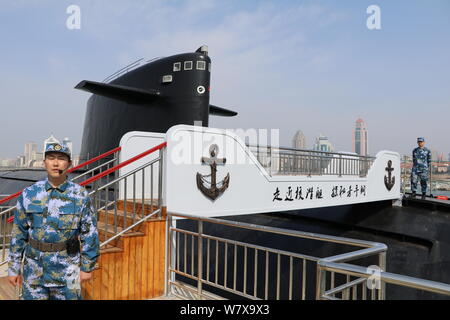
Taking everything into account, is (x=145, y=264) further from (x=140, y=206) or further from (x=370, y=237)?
(x=370, y=237)

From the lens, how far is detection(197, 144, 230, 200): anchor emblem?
679 centimetres

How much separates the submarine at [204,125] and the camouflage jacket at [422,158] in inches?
61.3

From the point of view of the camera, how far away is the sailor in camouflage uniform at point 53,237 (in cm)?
303

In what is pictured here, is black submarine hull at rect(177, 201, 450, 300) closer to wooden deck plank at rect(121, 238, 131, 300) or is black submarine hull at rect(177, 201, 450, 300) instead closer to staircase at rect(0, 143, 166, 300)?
staircase at rect(0, 143, 166, 300)

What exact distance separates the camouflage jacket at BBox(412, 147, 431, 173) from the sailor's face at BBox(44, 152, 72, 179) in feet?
44.1

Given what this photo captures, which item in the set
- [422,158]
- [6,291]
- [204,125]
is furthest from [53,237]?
[422,158]

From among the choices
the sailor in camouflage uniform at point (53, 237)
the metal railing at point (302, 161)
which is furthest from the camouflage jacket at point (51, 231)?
the metal railing at point (302, 161)

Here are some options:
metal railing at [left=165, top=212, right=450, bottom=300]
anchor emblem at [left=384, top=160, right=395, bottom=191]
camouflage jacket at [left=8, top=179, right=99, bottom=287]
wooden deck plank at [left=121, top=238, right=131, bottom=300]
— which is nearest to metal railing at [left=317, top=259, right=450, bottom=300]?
metal railing at [left=165, top=212, right=450, bottom=300]

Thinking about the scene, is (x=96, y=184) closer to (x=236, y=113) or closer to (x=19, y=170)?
(x=236, y=113)

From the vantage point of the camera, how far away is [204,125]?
1073cm

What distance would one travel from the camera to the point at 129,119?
11789 millimetres

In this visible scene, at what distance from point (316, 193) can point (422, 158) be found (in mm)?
5981
